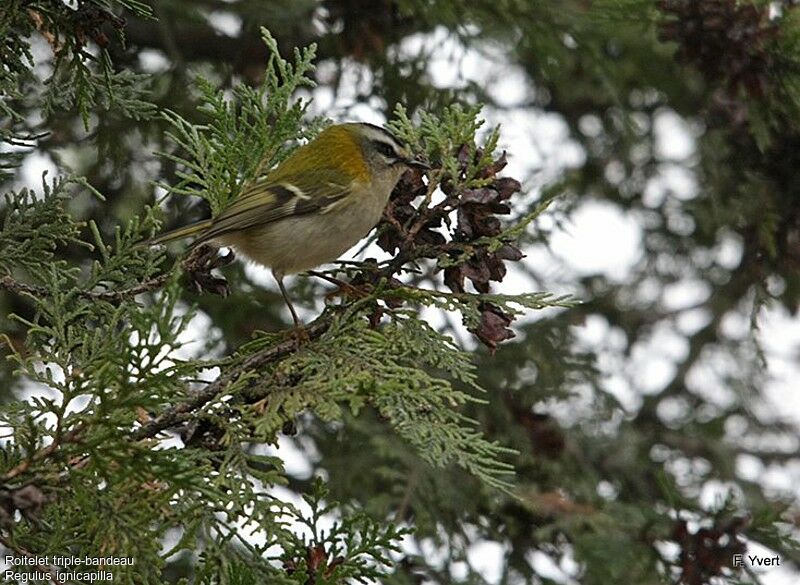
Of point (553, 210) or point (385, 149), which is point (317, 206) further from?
point (553, 210)

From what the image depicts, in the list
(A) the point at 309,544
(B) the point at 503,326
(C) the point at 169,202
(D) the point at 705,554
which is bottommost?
(D) the point at 705,554

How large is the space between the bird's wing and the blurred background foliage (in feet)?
2.08

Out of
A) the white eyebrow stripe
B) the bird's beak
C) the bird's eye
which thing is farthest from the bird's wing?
the bird's beak

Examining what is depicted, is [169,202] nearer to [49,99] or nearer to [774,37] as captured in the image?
[49,99]

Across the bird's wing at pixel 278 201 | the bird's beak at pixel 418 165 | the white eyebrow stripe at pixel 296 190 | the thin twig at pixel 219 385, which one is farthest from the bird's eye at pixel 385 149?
the thin twig at pixel 219 385

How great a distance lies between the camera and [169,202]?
14.1 ft

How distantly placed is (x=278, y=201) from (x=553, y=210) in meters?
1.56

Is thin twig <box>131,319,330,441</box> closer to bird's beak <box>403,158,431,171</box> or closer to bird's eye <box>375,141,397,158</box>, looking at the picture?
bird's beak <box>403,158,431,171</box>

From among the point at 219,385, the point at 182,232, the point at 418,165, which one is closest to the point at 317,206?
the point at 182,232

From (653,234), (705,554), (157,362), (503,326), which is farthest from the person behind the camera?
(653,234)

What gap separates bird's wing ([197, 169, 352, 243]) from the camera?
2824 millimetres

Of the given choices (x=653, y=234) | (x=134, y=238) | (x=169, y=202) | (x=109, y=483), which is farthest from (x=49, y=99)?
(x=653, y=234)

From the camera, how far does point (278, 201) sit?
A: 10.5 feet

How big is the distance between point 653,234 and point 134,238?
3496mm
